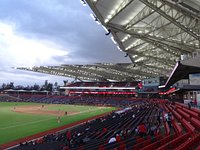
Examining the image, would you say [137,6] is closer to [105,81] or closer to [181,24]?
[181,24]

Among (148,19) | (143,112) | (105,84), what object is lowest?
(143,112)

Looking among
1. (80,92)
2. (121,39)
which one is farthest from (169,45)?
(80,92)

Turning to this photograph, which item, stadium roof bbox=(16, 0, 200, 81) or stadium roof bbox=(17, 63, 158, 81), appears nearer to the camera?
stadium roof bbox=(16, 0, 200, 81)

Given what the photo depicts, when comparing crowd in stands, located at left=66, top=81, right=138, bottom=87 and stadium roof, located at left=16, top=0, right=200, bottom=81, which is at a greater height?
stadium roof, located at left=16, top=0, right=200, bottom=81

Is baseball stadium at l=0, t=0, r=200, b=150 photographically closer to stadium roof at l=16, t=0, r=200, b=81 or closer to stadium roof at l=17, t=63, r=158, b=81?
stadium roof at l=16, t=0, r=200, b=81

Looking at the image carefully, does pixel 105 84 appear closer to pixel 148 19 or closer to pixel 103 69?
pixel 103 69

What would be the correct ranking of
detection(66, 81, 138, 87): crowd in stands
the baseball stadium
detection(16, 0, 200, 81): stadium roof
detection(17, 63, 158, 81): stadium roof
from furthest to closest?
detection(66, 81, 138, 87): crowd in stands, detection(17, 63, 158, 81): stadium roof, detection(16, 0, 200, 81): stadium roof, the baseball stadium

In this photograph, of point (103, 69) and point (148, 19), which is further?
point (103, 69)

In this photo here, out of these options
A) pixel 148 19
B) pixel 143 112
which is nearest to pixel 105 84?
pixel 143 112

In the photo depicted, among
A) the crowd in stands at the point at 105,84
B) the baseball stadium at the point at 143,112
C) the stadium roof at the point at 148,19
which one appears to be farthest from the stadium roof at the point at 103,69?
the stadium roof at the point at 148,19

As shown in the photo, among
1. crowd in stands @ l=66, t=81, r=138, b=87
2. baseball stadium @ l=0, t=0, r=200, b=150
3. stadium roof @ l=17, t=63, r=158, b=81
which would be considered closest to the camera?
baseball stadium @ l=0, t=0, r=200, b=150

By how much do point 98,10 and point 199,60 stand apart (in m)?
9.78

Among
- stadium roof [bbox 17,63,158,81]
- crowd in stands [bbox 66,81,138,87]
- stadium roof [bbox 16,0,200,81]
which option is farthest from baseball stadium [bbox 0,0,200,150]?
crowd in stands [bbox 66,81,138,87]

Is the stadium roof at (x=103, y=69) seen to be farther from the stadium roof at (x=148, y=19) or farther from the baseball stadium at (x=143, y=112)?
the stadium roof at (x=148, y=19)
